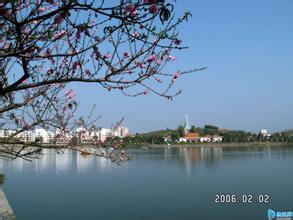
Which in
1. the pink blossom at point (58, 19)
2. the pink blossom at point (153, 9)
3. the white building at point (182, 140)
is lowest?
the white building at point (182, 140)

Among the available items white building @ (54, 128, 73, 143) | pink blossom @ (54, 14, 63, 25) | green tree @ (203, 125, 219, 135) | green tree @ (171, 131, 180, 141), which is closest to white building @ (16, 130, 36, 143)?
white building @ (54, 128, 73, 143)

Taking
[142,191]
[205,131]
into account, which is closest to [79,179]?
[142,191]

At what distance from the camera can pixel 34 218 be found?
43.1 feet

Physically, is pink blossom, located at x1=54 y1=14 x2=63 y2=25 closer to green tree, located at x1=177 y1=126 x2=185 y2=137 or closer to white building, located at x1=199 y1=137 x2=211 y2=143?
white building, located at x1=199 y1=137 x2=211 y2=143

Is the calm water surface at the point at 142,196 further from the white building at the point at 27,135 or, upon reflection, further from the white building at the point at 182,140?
the white building at the point at 182,140

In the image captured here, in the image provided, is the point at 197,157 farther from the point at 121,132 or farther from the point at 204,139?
the point at 204,139

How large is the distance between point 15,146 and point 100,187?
53.9 ft

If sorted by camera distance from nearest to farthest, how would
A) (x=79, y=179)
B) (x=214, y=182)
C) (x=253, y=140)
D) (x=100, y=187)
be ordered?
1. (x=100, y=187)
2. (x=214, y=182)
3. (x=79, y=179)
4. (x=253, y=140)

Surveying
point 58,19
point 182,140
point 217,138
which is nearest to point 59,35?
point 58,19

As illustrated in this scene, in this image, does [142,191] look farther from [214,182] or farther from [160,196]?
[214,182]

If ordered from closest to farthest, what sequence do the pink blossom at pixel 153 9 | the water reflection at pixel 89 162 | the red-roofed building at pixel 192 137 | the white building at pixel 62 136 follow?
the pink blossom at pixel 153 9
the white building at pixel 62 136
the water reflection at pixel 89 162
the red-roofed building at pixel 192 137

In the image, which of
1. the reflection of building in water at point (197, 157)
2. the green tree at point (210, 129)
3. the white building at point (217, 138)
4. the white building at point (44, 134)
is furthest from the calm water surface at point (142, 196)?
the green tree at point (210, 129)

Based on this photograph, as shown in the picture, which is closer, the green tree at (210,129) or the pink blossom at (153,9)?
the pink blossom at (153,9)

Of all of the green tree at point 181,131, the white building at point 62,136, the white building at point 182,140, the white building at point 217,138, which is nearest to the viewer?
the white building at point 62,136
